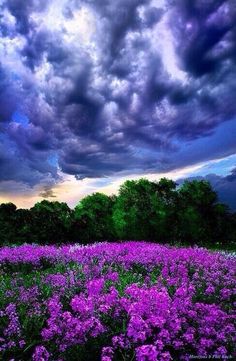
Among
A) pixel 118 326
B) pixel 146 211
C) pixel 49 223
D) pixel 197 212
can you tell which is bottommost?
pixel 118 326

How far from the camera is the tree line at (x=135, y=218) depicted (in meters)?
17.4

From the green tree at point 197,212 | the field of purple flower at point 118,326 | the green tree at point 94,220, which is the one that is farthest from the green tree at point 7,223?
the field of purple flower at point 118,326

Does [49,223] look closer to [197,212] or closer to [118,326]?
[197,212]

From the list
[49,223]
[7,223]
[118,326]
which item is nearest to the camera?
[118,326]

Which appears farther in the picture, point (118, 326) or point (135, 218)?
point (135, 218)

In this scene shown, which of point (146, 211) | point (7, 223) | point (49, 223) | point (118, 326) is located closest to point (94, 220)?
point (49, 223)

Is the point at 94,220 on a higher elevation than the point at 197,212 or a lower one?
higher

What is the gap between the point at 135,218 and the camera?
56.6 feet

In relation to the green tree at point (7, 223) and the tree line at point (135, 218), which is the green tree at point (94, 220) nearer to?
the tree line at point (135, 218)

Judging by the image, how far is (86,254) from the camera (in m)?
11.5

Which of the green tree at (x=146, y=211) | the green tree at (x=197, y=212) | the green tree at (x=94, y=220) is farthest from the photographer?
the green tree at (x=94, y=220)

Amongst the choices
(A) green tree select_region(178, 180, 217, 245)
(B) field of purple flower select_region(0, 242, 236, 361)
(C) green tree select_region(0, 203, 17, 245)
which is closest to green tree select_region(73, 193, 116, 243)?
(C) green tree select_region(0, 203, 17, 245)

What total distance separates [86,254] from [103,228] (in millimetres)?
7011

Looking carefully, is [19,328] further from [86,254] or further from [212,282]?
[86,254]
